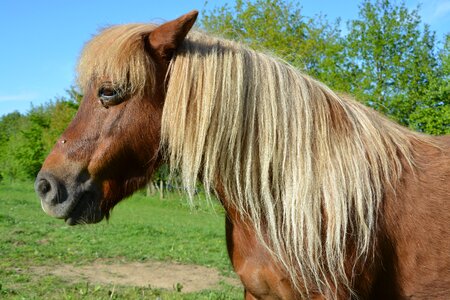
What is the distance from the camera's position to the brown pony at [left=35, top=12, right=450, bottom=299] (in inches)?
84.0

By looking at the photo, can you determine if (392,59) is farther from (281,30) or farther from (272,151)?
(272,151)

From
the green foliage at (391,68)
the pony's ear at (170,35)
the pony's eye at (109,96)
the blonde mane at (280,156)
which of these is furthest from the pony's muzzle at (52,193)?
the green foliage at (391,68)

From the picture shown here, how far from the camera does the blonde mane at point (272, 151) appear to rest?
6.97ft

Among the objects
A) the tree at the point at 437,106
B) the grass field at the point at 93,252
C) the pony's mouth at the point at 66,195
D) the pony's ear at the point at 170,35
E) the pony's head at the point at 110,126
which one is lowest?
the grass field at the point at 93,252

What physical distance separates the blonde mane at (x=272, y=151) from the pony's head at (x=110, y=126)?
14 millimetres

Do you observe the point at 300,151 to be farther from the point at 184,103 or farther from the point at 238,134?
the point at 184,103

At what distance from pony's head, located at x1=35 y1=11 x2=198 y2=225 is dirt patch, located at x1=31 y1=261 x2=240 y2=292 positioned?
4.17 metres

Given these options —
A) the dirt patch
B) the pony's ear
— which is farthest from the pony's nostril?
the dirt patch

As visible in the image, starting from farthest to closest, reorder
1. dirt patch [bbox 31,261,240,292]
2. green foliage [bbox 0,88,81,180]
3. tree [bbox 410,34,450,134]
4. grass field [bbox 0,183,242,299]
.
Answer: green foliage [bbox 0,88,81,180] < tree [bbox 410,34,450,134] < dirt patch [bbox 31,261,240,292] < grass field [bbox 0,183,242,299]

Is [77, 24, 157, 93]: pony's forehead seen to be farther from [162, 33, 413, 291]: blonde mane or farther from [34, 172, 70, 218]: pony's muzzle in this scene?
[34, 172, 70, 218]: pony's muzzle

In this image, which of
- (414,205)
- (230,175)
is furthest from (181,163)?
(414,205)

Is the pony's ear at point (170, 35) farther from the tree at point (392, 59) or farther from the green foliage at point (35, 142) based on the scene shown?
the green foliage at point (35, 142)

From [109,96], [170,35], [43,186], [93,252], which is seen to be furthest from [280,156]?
[93,252]

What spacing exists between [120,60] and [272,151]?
0.88 metres
